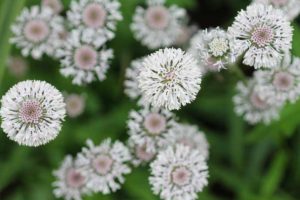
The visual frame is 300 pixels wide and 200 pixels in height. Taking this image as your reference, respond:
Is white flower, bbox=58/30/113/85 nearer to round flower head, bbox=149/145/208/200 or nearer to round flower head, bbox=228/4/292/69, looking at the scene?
round flower head, bbox=149/145/208/200

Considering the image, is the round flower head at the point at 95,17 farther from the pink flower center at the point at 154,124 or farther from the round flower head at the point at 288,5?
the round flower head at the point at 288,5

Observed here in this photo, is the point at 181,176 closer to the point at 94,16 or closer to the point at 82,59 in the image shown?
the point at 82,59

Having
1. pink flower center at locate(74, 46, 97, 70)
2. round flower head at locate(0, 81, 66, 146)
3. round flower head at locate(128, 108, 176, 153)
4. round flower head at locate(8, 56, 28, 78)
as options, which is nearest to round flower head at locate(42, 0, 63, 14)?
pink flower center at locate(74, 46, 97, 70)

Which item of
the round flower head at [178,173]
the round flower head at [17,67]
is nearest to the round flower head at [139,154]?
the round flower head at [178,173]

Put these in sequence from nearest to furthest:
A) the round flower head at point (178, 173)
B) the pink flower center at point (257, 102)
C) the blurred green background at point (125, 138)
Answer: the round flower head at point (178, 173) < the pink flower center at point (257, 102) < the blurred green background at point (125, 138)

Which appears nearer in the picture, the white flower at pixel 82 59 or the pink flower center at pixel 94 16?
the white flower at pixel 82 59

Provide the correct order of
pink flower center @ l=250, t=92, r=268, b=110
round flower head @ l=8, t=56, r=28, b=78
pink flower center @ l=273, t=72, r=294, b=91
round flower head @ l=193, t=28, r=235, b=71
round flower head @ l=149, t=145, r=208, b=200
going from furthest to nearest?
round flower head @ l=8, t=56, r=28, b=78
pink flower center @ l=250, t=92, r=268, b=110
pink flower center @ l=273, t=72, r=294, b=91
round flower head @ l=149, t=145, r=208, b=200
round flower head @ l=193, t=28, r=235, b=71

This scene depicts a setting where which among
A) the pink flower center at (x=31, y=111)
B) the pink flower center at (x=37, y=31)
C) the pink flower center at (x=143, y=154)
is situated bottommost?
the pink flower center at (x=31, y=111)
